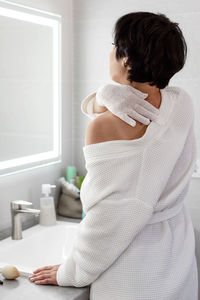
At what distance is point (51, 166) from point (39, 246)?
0.45 metres

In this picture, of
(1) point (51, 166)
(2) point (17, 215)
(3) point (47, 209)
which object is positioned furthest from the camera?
(1) point (51, 166)

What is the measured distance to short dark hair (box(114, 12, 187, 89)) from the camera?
1295mm

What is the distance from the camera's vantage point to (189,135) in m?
1.45

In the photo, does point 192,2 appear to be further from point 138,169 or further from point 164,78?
point 138,169

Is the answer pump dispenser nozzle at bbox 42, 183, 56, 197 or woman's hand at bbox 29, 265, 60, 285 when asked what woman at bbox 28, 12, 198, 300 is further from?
pump dispenser nozzle at bbox 42, 183, 56, 197

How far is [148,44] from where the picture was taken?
4.23ft

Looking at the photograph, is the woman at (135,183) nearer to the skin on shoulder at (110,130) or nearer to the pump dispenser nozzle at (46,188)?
the skin on shoulder at (110,130)

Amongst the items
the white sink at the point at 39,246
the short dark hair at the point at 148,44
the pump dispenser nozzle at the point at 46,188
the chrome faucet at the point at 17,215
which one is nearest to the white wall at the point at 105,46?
the pump dispenser nozzle at the point at 46,188

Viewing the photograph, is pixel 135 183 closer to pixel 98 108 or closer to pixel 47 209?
pixel 98 108

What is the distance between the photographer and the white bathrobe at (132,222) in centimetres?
131

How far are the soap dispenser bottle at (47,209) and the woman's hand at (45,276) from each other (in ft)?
1.87

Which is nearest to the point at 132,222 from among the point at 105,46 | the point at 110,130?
the point at 110,130

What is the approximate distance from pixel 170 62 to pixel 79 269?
2.21 feet

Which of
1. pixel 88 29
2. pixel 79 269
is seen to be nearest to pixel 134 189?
pixel 79 269
